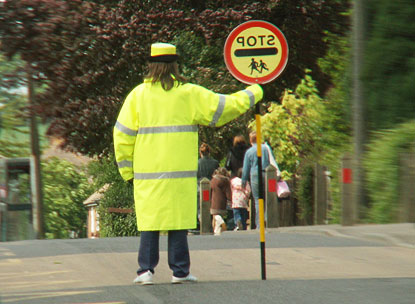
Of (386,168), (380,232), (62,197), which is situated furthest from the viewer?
(62,197)

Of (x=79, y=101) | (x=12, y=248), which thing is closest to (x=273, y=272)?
(x=12, y=248)

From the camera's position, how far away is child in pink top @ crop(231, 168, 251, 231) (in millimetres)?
17641

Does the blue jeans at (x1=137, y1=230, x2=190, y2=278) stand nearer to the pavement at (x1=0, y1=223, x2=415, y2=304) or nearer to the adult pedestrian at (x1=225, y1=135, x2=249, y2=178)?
the pavement at (x1=0, y1=223, x2=415, y2=304)

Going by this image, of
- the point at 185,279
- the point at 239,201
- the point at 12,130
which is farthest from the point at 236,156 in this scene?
the point at 12,130

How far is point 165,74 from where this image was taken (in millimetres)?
7453

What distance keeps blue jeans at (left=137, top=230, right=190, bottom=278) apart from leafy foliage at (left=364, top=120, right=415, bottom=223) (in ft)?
13.5

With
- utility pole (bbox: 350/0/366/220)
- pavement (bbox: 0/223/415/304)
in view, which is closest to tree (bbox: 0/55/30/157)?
utility pole (bbox: 350/0/366/220)

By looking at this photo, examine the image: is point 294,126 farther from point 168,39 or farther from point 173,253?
point 173,253

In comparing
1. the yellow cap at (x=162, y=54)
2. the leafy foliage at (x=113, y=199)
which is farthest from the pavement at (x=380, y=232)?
the leafy foliage at (x=113, y=199)

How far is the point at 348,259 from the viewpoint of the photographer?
29.7 feet

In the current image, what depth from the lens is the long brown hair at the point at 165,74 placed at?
7.43 m

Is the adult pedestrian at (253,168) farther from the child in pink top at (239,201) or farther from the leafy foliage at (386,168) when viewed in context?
the leafy foliage at (386,168)

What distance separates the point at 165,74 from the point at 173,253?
58.0 inches

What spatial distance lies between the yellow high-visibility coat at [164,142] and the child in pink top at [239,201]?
32.2 feet
